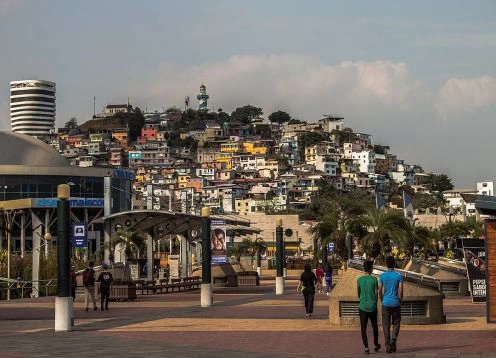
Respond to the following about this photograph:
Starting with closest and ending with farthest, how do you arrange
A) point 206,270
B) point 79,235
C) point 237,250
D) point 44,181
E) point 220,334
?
point 220,334 < point 206,270 < point 79,235 < point 237,250 < point 44,181

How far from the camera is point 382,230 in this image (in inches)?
1998

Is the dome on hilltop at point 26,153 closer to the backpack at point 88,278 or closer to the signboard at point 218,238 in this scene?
the signboard at point 218,238

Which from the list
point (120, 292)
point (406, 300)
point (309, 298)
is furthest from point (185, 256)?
point (406, 300)

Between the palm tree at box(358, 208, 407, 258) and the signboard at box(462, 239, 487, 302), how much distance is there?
18.9 m

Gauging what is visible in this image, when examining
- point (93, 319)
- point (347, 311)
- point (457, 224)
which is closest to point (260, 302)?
point (93, 319)

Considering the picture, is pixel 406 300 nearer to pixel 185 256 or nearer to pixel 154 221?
pixel 154 221

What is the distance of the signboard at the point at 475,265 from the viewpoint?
3023 centimetres

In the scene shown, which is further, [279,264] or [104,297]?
[279,264]

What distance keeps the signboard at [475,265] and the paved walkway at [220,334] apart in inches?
16.5

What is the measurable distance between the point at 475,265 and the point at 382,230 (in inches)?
802

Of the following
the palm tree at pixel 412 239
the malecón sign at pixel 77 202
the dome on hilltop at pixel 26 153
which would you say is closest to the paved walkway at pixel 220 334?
the palm tree at pixel 412 239

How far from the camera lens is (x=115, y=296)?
39.1 metres

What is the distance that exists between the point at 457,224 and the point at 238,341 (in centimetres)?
7172

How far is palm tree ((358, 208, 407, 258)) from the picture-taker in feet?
165
